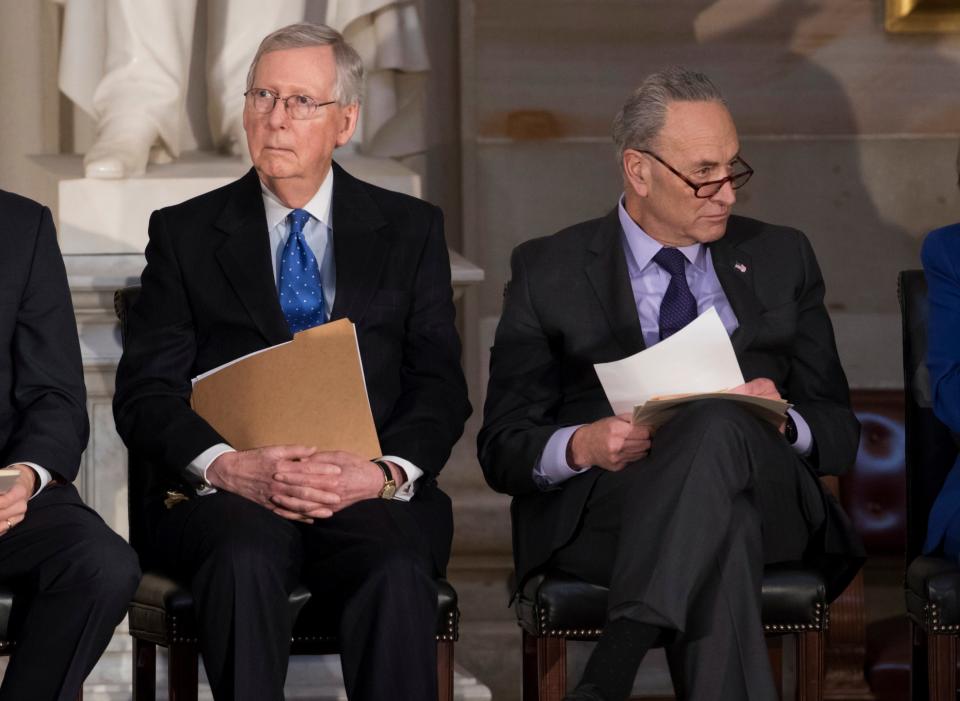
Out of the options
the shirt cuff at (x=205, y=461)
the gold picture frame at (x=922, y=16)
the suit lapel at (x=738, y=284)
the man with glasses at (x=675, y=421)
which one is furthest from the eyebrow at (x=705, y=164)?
the gold picture frame at (x=922, y=16)

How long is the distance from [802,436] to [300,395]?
0.94m

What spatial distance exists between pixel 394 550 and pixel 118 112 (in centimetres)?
177

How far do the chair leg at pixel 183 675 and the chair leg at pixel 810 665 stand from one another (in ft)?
3.62

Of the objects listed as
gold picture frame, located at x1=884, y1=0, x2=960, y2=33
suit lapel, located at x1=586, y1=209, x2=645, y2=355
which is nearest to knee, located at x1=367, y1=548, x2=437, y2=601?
suit lapel, located at x1=586, y1=209, x2=645, y2=355

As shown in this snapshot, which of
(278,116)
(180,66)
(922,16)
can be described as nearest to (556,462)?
(278,116)

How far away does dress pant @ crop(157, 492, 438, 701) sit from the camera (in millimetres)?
3182

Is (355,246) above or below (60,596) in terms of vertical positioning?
above

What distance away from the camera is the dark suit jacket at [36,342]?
3.48 metres

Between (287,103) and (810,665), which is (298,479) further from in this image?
(810,665)

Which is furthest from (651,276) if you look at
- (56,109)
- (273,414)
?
(56,109)

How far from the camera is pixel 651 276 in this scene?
147 inches

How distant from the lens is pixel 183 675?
3395 millimetres

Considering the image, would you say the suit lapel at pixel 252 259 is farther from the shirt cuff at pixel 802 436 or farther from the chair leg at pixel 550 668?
the shirt cuff at pixel 802 436

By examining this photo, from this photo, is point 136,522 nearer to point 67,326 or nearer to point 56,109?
point 67,326
